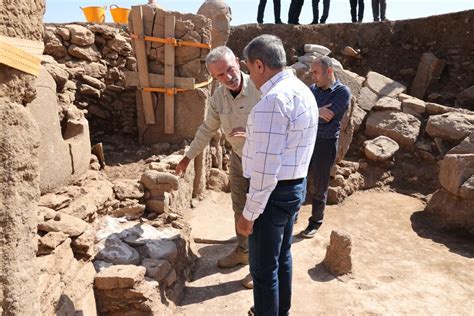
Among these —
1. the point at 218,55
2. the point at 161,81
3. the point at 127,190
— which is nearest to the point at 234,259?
the point at 127,190

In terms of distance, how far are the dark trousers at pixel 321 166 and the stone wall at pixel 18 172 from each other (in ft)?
11.1

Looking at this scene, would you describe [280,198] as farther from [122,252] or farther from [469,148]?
[469,148]

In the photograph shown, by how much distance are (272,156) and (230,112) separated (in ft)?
4.30

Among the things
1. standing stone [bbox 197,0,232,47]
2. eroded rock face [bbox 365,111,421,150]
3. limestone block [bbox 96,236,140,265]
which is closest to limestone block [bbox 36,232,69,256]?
limestone block [bbox 96,236,140,265]

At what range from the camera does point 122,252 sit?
3.42m

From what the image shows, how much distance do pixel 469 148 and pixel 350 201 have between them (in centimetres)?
209

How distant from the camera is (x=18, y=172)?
1.75 meters

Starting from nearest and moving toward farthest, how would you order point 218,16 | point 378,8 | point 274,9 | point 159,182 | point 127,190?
point 127,190, point 159,182, point 218,16, point 274,9, point 378,8

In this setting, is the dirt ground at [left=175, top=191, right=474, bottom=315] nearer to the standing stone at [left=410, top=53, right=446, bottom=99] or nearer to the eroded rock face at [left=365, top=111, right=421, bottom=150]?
the eroded rock face at [left=365, top=111, right=421, bottom=150]

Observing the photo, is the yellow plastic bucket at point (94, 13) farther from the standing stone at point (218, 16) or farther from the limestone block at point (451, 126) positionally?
the limestone block at point (451, 126)

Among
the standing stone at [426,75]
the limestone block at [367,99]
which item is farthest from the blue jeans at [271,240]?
the standing stone at [426,75]

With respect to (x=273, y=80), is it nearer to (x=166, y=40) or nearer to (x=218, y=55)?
(x=218, y=55)

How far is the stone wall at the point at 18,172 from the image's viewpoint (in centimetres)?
165

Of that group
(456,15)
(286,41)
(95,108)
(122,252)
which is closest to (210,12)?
(95,108)
